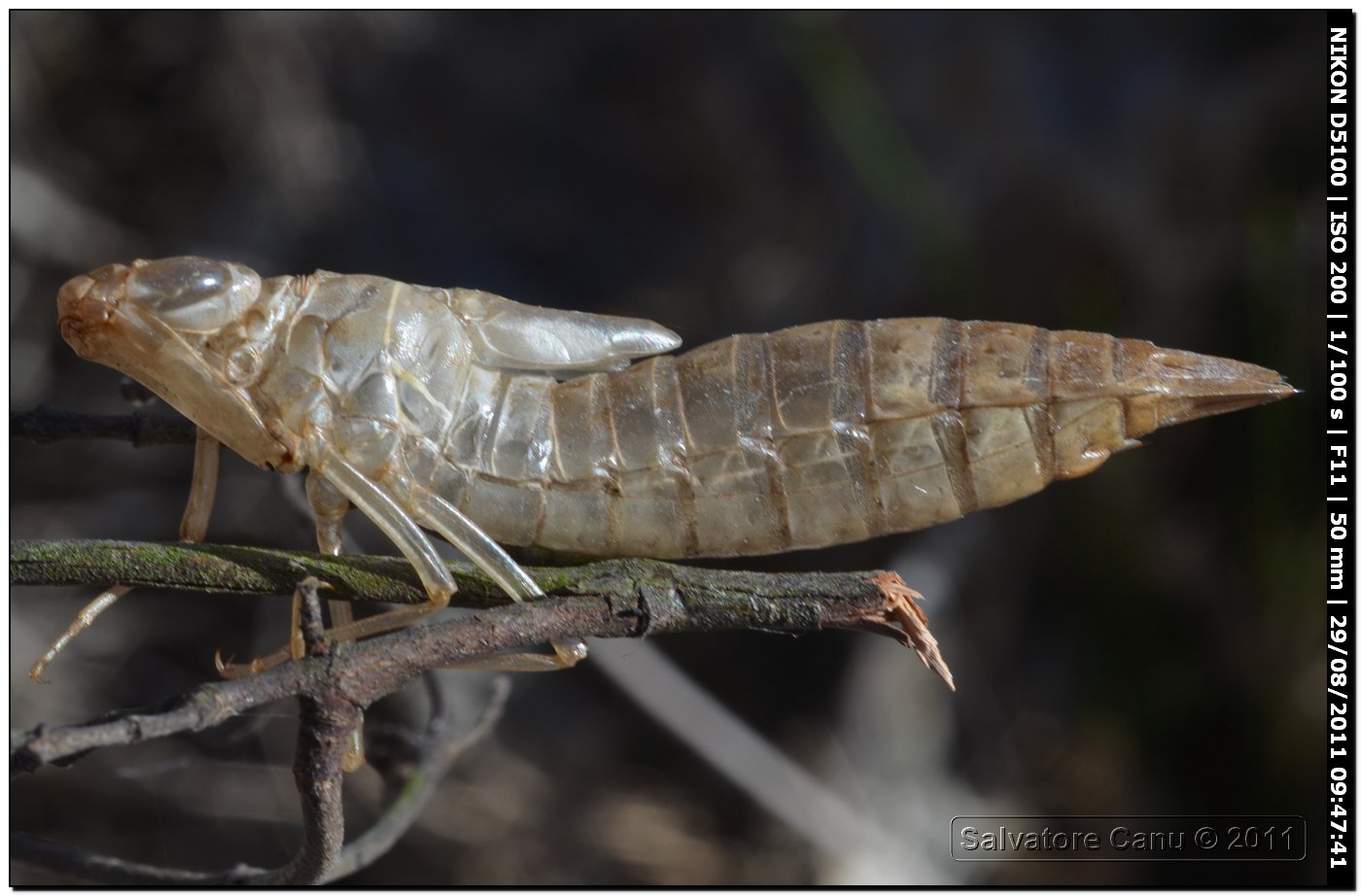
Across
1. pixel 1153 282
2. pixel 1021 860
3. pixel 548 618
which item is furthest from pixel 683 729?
pixel 1153 282

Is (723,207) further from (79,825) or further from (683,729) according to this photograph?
(79,825)

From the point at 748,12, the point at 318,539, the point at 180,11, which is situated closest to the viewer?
the point at 318,539

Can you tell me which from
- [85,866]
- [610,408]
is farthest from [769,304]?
[85,866]

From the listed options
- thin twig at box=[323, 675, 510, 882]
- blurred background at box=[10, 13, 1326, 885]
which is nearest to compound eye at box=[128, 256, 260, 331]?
thin twig at box=[323, 675, 510, 882]

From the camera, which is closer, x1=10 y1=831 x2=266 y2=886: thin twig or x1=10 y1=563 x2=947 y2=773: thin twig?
x1=10 y1=563 x2=947 y2=773: thin twig

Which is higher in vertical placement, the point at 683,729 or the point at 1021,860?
the point at 683,729

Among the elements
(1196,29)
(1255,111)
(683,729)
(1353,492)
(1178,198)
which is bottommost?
(683,729)

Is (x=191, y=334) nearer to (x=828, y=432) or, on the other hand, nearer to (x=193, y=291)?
(x=193, y=291)

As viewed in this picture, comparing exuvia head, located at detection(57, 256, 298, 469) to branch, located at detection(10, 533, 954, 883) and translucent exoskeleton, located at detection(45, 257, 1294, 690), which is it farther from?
branch, located at detection(10, 533, 954, 883)

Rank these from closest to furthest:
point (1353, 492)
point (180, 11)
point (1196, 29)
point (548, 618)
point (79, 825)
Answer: point (548, 618) → point (1353, 492) → point (79, 825) → point (180, 11) → point (1196, 29)
